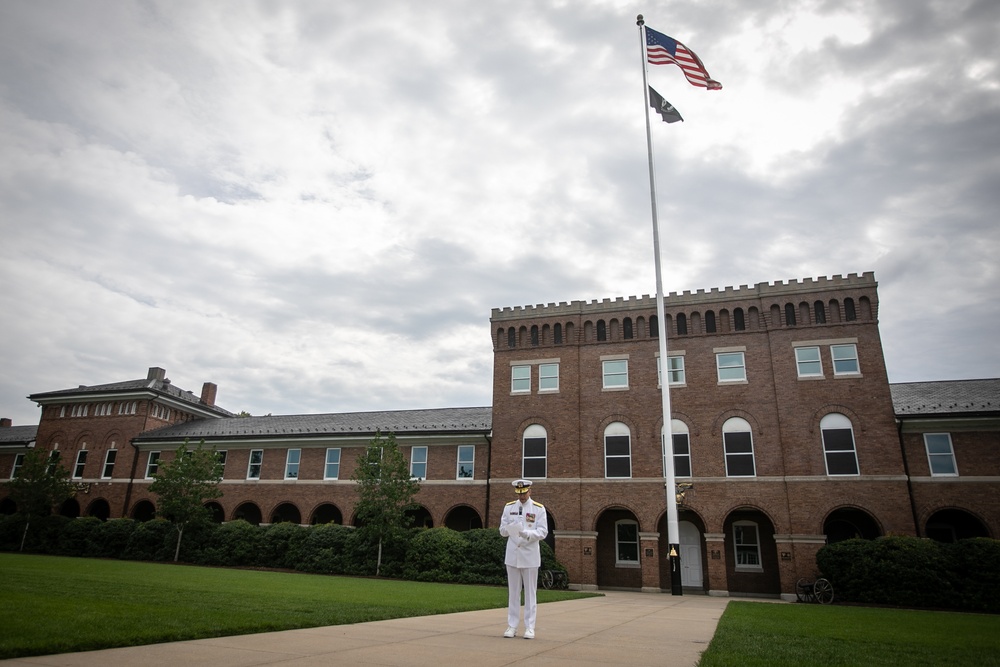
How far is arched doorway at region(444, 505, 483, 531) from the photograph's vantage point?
3509 centimetres

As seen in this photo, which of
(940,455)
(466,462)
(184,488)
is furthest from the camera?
(466,462)

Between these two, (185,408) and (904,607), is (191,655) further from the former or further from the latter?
(185,408)

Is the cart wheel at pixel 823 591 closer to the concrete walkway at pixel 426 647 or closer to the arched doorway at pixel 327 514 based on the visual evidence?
the concrete walkway at pixel 426 647

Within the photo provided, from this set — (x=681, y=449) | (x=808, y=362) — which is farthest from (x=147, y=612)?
(x=808, y=362)

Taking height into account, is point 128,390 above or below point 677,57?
below

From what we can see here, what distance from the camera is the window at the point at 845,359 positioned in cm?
2839

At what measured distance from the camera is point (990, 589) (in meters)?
21.5

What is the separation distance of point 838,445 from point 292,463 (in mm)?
29387

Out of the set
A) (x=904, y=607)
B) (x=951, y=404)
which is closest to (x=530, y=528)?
(x=904, y=607)

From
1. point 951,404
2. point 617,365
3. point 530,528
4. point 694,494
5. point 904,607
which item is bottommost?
point 904,607

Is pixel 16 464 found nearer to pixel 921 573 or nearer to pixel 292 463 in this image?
pixel 292 463

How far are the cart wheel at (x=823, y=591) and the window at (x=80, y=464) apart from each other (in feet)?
146

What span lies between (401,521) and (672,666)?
2521cm

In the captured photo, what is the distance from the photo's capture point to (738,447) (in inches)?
1139
